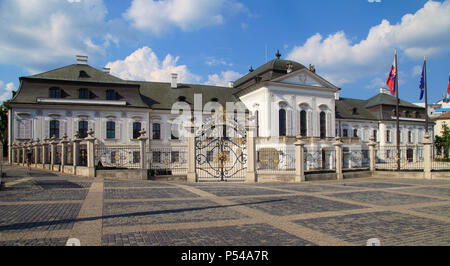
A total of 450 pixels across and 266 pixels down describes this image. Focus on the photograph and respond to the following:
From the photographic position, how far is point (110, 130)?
3400 centimetres

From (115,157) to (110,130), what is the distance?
17977 millimetres

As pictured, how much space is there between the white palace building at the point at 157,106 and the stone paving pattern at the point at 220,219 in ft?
62.7

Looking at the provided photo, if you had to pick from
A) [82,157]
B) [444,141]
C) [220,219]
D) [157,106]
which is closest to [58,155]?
[82,157]

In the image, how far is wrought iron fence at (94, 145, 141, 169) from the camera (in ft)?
56.5

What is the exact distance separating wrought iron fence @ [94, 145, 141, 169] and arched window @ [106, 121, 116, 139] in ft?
A: 54.5

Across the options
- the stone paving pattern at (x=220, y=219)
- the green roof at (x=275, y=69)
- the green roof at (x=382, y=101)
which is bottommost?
the stone paving pattern at (x=220, y=219)

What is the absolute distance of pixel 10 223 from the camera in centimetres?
605

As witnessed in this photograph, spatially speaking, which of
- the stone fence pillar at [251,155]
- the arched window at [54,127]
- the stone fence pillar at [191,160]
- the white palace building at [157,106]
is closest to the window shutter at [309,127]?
the white palace building at [157,106]

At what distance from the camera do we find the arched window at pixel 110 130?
33.9 m

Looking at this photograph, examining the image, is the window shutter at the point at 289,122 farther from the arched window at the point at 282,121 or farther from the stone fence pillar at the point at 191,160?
the stone fence pillar at the point at 191,160

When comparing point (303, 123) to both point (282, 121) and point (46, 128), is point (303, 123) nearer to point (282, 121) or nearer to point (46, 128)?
point (282, 121)

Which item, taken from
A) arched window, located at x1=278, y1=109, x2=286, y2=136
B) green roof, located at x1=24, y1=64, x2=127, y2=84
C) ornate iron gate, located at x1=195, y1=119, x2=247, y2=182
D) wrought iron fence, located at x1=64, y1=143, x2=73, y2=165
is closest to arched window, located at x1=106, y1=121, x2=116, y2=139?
green roof, located at x1=24, y1=64, x2=127, y2=84

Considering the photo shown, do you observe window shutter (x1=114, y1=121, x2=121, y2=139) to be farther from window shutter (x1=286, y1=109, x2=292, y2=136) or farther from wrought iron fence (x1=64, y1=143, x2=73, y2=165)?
window shutter (x1=286, y1=109, x2=292, y2=136)

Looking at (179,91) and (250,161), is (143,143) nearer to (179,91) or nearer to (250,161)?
(250,161)
